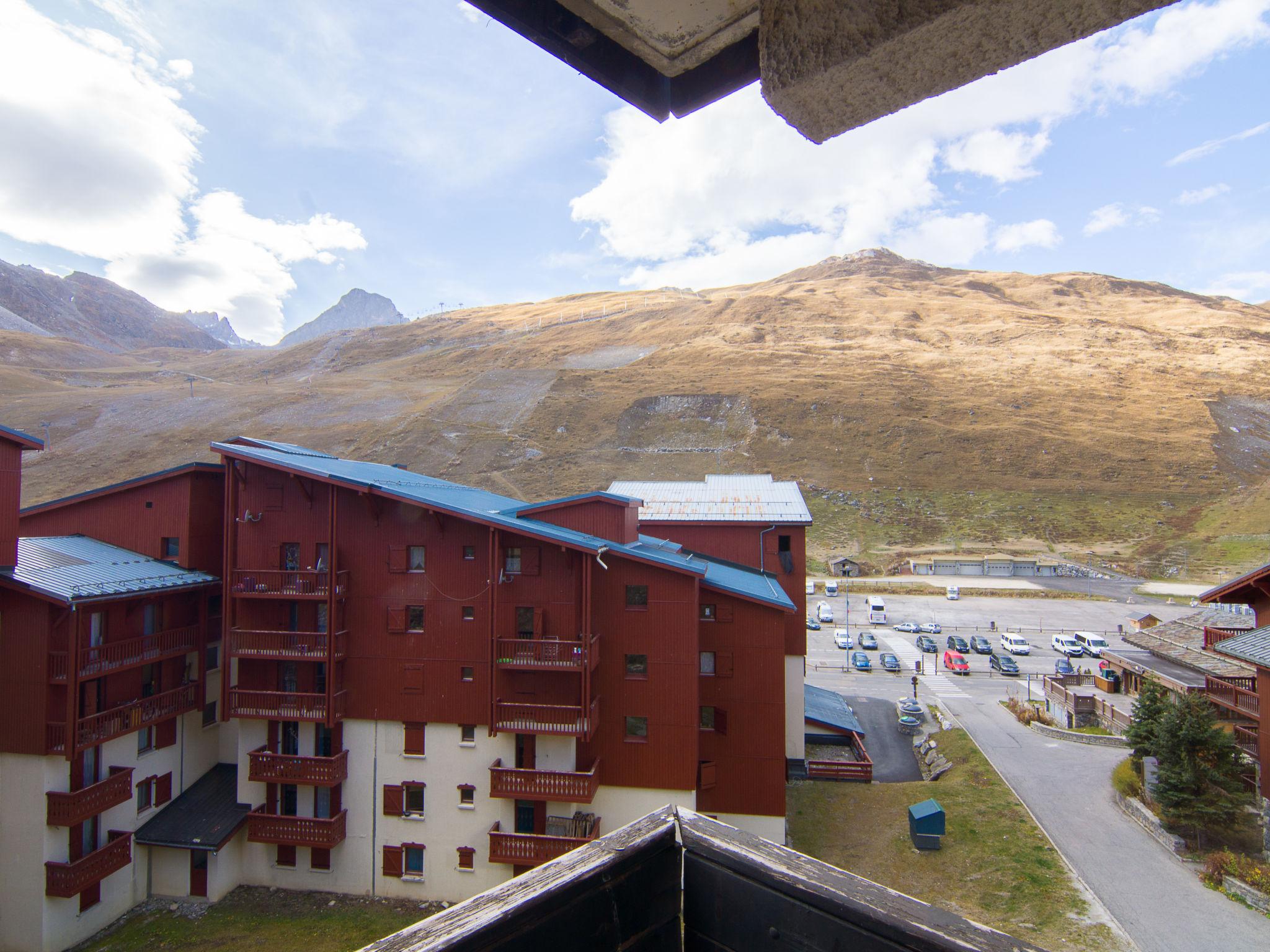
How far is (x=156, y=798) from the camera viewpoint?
22031mm

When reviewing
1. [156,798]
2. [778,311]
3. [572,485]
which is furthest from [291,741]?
[778,311]

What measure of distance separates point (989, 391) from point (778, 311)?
72151mm

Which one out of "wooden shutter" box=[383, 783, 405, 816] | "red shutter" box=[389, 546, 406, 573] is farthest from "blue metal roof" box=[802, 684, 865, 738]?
"red shutter" box=[389, 546, 406, 573]

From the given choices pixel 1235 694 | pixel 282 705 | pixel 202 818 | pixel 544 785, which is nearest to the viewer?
pixel 544 785

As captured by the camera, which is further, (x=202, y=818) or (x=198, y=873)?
(x=202, y=818)

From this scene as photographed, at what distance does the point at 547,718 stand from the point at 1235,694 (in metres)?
25.9

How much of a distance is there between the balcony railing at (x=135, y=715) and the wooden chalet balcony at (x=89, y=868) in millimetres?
3311

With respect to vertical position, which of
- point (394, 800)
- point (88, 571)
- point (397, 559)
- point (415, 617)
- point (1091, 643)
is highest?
point (397, 559)

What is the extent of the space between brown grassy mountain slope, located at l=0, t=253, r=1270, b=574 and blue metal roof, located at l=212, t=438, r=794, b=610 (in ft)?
194

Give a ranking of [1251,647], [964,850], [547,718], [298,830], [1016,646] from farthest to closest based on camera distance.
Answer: [1016,646] < [298,830] < [964,850] < [547,718] < [1251,647]

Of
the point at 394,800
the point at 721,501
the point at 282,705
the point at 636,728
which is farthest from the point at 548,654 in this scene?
the point at 721,501

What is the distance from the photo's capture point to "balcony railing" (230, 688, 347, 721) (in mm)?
21250

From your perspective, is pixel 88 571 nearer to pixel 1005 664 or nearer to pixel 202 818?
pixel 202 818

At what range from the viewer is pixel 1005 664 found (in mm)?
43531
